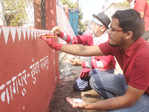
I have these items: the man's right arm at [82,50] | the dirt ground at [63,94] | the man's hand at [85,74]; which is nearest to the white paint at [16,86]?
the man's right arm at [82,50]

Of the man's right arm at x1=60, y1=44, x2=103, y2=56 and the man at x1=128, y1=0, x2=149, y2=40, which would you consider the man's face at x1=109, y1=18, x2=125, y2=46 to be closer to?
the man's right arm at x1=60, y1=44, x2=103, y2=56

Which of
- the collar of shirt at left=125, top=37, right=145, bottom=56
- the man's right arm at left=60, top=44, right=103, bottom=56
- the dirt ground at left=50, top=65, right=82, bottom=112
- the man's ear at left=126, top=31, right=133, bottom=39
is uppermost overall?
the man's ear at left=126, top=31, right=133, bottom=39

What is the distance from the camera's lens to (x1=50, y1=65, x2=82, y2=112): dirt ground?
2.29 metres

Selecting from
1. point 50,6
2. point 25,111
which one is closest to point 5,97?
point 25,111

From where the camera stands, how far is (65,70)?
426 centimetres

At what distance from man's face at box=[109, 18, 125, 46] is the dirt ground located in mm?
1271

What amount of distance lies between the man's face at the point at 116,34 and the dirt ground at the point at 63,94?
127cm

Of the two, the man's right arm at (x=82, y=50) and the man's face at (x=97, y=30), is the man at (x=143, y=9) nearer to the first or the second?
the man's face at (x=97, y=30)

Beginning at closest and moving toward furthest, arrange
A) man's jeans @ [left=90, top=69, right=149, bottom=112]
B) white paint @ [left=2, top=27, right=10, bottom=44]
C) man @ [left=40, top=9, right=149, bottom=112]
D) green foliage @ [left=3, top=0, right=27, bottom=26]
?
1. white paint @ [left=2, top=27, right=10, bottom=44]
2. man @ [left=40, top=9, right=149, bottom=112]
3. man's jeans @ [left=90, top=69, right=149, bottom=112]
4. green foliage @ [left=3, top=0, right=27, bottom=26]

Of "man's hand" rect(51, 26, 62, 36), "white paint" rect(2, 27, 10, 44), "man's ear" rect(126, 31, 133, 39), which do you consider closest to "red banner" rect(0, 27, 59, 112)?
"white paint" rect(2, 27, 10, 44)

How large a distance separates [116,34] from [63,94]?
5.66 ft

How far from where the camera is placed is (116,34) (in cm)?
134

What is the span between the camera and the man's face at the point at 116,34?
1.32 m

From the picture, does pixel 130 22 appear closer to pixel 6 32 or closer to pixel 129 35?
pixel 129 35
